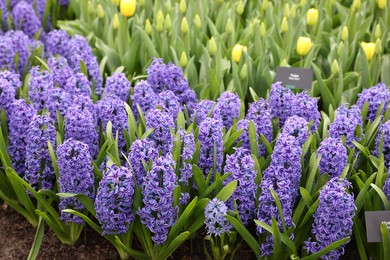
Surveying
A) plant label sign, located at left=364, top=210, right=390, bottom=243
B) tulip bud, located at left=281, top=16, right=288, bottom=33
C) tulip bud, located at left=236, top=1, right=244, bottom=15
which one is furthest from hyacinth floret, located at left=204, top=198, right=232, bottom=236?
tulip bud, located at left=236, top=1, right=244, bottom=15

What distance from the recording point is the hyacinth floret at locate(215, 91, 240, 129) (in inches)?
102

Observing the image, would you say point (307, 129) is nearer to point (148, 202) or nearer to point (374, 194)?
point (374, 194)

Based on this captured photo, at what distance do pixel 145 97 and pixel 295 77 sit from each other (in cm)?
83

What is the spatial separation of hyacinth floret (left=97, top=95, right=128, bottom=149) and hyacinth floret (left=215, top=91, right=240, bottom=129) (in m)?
0.44

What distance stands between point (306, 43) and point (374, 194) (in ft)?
3.66

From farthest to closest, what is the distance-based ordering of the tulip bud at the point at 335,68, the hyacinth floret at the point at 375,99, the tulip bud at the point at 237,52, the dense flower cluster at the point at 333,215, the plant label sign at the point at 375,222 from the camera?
the tulip bud at the point at 237,52 → the tulip bud at the point at 335,68 → the hyacinth floret at the point at 375,99 → the plant label sign at the point at 375,222 → the dense flower cluster at the point at 333,215

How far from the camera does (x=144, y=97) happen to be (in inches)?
105

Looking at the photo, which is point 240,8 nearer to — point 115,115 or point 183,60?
point 183,60

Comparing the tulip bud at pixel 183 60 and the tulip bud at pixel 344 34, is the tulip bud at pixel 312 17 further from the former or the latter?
the tulip bud at pixel 183 60

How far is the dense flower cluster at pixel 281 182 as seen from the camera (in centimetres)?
213

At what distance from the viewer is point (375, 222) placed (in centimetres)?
216

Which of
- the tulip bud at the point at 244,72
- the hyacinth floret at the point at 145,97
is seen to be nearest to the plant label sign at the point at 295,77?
the tulip bud at the point at 244,72

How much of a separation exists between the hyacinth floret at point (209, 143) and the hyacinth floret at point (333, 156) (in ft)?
1.36

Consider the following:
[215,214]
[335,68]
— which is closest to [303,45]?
[335,68]
